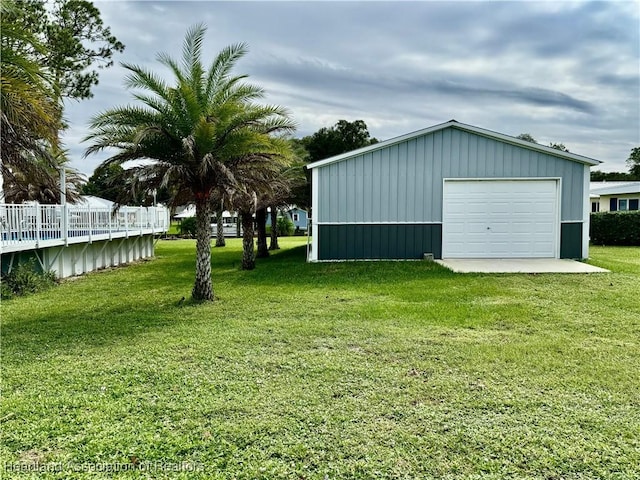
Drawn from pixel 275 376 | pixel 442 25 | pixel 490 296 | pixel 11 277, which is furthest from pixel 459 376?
pixel 11 277

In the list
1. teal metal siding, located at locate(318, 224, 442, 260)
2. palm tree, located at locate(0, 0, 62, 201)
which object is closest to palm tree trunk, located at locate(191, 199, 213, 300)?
palm tree, located at locate(0, 0, 62, 201)

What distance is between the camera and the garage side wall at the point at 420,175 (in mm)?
12641

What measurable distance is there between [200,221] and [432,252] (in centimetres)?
716

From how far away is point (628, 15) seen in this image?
1006cm

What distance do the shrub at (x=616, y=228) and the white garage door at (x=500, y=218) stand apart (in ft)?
26.0

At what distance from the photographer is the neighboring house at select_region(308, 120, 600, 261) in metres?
12.6

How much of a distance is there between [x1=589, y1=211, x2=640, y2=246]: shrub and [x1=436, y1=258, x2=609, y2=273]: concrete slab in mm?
8121

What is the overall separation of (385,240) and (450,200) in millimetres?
2208

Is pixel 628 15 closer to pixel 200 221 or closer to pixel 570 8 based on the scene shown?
pixel 570 8

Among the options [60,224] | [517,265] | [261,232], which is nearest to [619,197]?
[517,265]

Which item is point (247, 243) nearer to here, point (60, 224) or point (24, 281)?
point (60, 224)

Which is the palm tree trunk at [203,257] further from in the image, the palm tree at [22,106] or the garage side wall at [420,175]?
the garage side wall at [420,175]

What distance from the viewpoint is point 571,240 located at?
12.8m

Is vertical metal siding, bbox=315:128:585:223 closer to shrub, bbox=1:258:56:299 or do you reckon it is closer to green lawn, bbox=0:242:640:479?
green lawn, bbox=0:242:640:479
